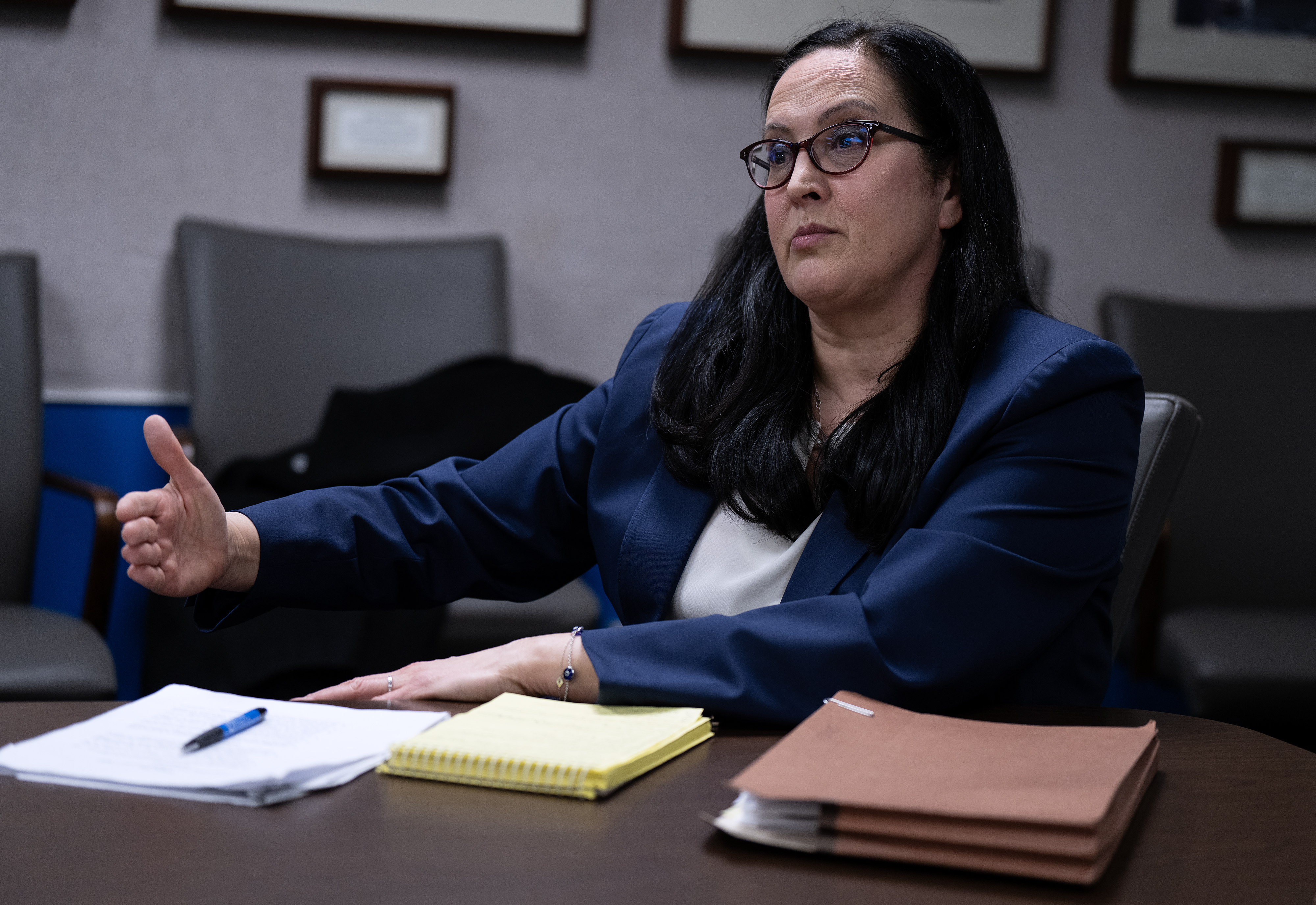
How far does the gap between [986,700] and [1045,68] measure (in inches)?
98.7

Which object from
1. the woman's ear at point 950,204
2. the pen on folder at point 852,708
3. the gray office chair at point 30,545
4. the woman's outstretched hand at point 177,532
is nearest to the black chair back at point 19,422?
the gray office chair at point 30,545

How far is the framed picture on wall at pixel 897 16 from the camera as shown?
3172 mm

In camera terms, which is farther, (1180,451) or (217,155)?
(217,155)

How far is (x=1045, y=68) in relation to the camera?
3342mm

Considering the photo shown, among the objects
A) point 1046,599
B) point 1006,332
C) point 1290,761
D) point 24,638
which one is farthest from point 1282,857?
point 24,638

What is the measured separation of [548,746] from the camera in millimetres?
951

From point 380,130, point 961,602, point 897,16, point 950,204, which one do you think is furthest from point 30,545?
point 897,16

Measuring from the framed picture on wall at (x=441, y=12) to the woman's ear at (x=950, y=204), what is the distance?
5.74 feet

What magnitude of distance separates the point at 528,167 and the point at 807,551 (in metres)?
2.04

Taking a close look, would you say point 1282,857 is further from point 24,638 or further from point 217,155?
point 217,155

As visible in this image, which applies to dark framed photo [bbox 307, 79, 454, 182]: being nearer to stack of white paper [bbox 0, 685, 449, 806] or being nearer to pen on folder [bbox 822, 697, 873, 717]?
stack of white paper [bbox 0, 685, 449, 806]

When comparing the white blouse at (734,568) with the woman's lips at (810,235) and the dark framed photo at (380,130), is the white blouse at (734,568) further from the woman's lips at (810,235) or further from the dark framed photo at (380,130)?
the dark framed photo at (380,130)

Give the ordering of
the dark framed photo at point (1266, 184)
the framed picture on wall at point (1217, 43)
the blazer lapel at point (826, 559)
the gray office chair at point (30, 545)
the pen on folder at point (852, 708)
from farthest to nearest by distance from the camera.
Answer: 1. the dark framed photo at point (1266, 184)
2. the framed picture on wall at point (1217, 43)
3. the gray office chair at point (30, 545)
4. the blazer lapel at point (826, 559)
5. the pen on folder at point (852, 708)

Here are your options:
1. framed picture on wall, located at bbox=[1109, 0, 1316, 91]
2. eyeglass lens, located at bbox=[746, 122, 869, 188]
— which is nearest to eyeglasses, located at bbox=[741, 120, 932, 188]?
eyeglass lens, located at bbox=[746, 122, 869, 188]
